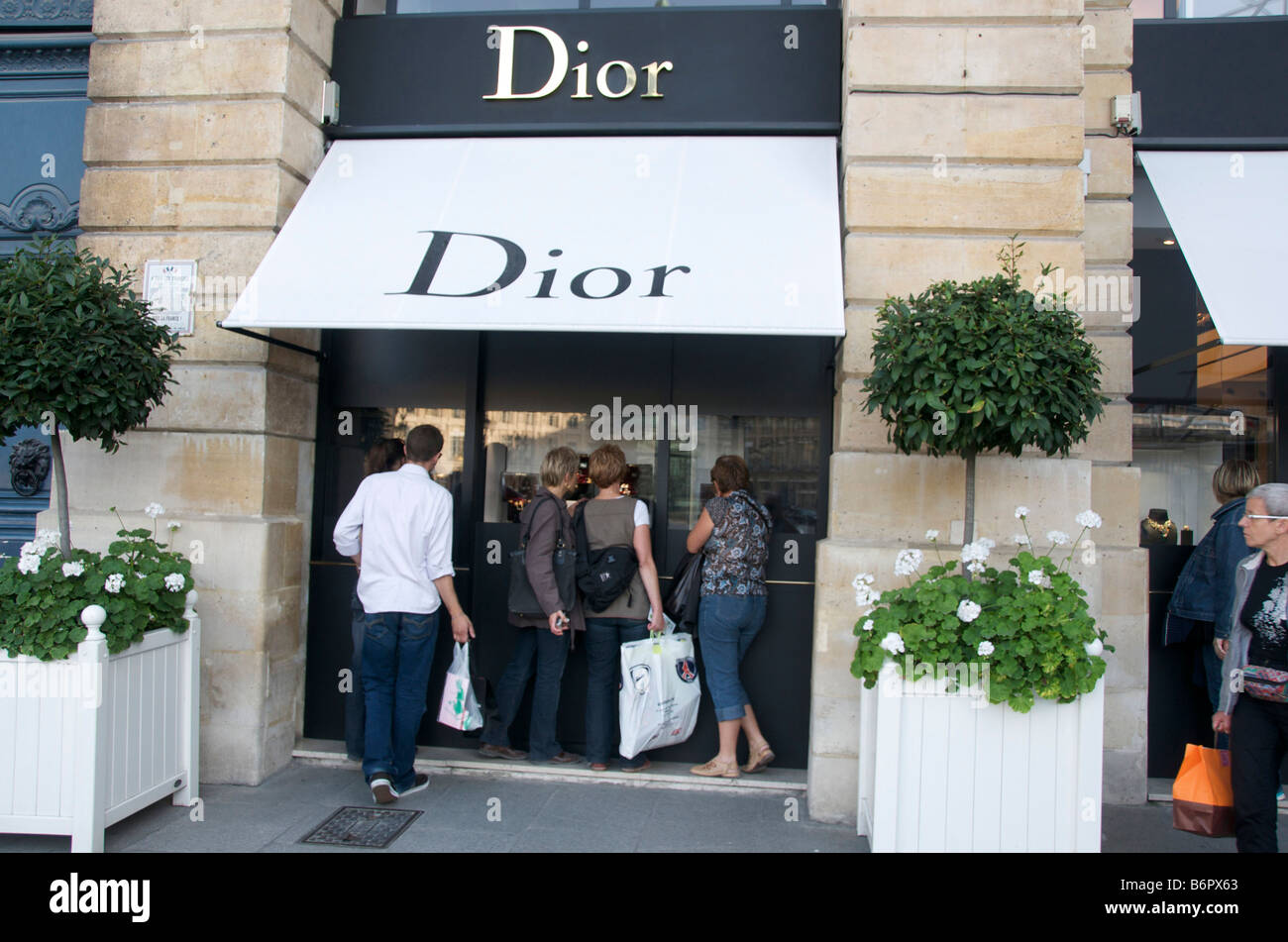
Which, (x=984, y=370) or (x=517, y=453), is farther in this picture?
(x=517, y=453)

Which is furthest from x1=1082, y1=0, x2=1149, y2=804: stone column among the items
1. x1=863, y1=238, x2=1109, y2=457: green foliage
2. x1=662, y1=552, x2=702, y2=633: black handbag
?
x1=662, y1=552, x2=702, y2=633: black handbag

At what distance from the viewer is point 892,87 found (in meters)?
5.01

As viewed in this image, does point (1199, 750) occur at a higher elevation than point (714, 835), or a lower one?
higher

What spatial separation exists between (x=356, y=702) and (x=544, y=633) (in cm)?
124

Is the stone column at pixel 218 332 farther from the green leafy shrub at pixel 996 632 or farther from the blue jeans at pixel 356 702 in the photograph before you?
the green leafy shrub at pixel 996 632

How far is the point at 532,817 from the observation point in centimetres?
473

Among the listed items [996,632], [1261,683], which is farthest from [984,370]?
[1261,683]

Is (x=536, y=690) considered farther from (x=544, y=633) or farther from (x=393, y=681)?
(x=393, y=681)

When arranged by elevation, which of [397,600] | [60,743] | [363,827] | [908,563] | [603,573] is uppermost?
[908,563]

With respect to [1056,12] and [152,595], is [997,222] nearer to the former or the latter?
[1056,12]

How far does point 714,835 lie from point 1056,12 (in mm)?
4898

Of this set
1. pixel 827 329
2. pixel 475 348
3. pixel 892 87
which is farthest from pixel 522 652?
pixel 892 87

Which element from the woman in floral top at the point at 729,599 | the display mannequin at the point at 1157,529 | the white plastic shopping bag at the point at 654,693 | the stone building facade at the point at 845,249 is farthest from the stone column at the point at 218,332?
the display mannequin at the point at 1157,529

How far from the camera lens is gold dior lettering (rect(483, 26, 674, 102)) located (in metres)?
5.72
